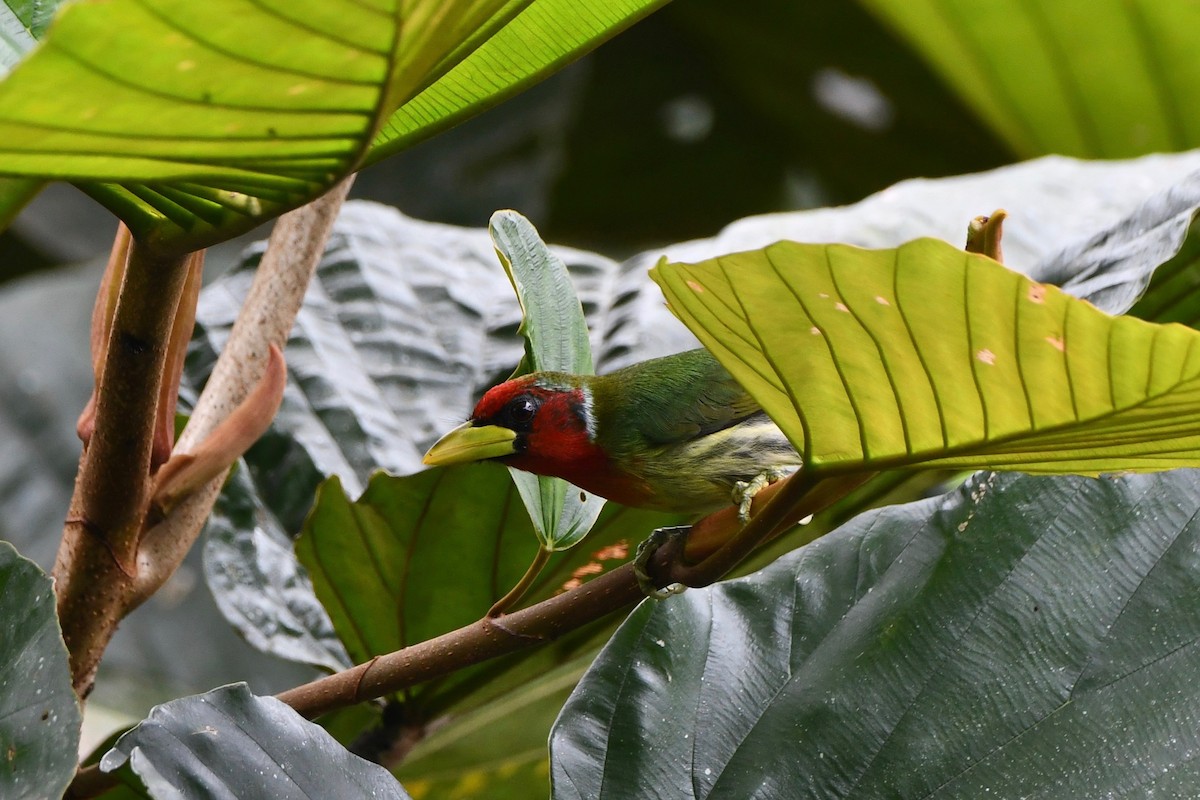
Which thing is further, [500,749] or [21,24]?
[500,749]

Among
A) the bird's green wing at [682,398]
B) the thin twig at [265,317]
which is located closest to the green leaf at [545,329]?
the thin twig at [265,317]

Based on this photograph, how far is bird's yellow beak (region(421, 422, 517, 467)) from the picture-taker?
1.26 metres

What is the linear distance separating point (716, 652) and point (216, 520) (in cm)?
75

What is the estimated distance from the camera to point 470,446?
130 centimetres

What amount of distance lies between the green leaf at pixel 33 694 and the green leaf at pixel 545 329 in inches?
15.7

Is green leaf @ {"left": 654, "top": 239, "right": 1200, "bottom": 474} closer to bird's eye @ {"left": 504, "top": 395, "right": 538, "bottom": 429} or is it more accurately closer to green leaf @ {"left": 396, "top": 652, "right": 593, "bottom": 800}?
bird's eye @ {"left": 504, "top": 395, "right": 538, "bottom": 429}

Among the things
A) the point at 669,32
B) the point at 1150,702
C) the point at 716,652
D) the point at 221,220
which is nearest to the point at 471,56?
the point at 221,220

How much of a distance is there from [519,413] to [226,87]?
89 cm

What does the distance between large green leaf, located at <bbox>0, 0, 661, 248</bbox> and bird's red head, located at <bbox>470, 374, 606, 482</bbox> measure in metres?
0.66

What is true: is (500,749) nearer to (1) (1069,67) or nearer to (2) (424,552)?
(2) (424,552)

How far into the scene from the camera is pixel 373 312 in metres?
1.79

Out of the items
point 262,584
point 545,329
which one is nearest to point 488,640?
point 545,329

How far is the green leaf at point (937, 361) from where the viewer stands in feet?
2.10

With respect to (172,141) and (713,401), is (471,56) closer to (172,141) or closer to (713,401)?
(172,141)
